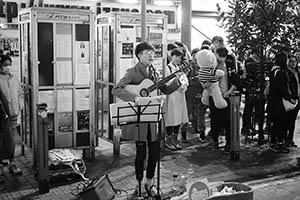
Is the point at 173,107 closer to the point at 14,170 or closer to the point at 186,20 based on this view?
the point at 14,170

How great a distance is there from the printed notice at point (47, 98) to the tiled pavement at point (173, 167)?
3.36 ft

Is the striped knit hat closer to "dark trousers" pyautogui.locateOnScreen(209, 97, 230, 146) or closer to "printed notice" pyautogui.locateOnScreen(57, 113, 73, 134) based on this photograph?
"dark trousers" pyautogui.locateOnScreen(209, 97, 230, 146)

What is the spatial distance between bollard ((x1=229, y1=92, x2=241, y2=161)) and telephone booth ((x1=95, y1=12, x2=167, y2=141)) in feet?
4.79

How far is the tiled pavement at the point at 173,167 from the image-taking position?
6.34 m

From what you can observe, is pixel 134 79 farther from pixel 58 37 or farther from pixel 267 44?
pixel 267 44

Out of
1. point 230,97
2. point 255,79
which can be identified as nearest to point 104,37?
point 230,97

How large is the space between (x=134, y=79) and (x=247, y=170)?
263cm

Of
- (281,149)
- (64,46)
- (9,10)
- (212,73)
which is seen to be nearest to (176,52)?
(212,73)

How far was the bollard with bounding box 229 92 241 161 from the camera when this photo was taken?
7621mm

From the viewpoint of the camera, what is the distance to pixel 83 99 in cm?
741

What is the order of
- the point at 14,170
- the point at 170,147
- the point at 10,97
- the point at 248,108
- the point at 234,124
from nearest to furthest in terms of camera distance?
the point at 10,97 < the point at 14,170 < the point at 234,124 < the point at 170,147 < the point at 248,108

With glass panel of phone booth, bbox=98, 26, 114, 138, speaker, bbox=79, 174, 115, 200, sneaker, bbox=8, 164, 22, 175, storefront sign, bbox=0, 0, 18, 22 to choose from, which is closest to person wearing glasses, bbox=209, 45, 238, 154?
glass panel of phone booth, bbox=98, 26, 114, 138

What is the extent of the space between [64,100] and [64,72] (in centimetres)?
44

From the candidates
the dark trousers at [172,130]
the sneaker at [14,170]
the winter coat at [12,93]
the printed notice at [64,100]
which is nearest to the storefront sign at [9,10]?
the printed notice at [64,100]
